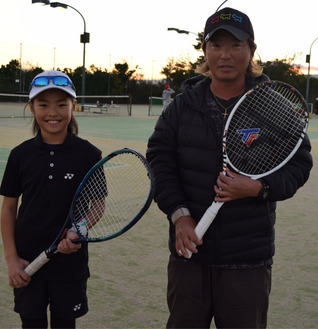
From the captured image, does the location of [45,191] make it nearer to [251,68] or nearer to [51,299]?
[51,299]

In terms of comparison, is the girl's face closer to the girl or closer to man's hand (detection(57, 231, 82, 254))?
the girl

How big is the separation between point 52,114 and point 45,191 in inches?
14.5

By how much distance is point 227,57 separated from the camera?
2.20m

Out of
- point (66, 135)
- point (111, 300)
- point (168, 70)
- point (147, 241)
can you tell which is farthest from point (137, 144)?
point (168, 70)

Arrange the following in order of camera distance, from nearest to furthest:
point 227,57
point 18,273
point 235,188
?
point 235,188 < point 227,57 < point 18,273

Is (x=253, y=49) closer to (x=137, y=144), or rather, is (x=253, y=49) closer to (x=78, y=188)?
(x=78, y=188)

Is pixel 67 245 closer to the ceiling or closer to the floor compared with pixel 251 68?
closer to the floor

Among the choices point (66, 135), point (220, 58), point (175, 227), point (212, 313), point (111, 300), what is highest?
point (220, 58)

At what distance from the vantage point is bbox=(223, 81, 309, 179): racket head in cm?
221

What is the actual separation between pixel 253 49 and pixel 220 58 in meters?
0.22

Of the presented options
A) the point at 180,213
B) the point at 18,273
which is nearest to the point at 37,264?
the point at 18,273

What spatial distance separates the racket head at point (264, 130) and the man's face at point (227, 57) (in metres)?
0.12

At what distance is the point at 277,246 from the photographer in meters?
4.68

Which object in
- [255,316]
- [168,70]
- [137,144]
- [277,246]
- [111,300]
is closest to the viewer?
[255,316]
